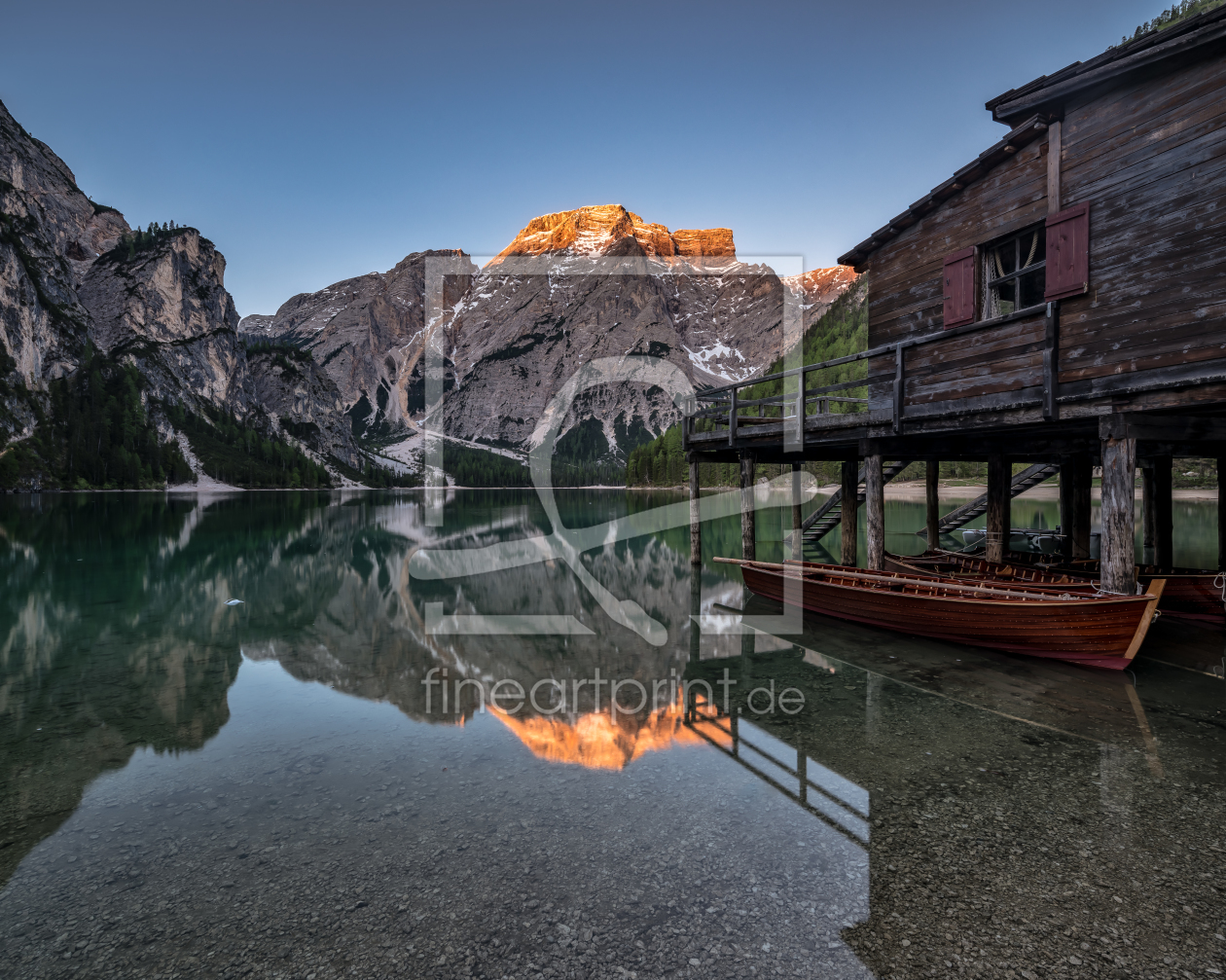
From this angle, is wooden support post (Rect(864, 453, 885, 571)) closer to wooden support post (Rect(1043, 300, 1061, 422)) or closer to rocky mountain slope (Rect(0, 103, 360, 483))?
wooden support post (Rect(1043, 300, 1061, 422))

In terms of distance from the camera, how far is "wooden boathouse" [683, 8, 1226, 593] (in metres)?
10.6

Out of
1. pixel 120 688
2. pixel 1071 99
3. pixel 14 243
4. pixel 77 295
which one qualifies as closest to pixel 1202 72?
pixel 1071 99

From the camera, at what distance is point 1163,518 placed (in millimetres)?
18516

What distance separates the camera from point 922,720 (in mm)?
9148

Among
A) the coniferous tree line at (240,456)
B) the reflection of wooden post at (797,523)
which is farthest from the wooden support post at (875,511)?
the coniferous tree line at (240,456)

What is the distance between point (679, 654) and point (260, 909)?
370 inches

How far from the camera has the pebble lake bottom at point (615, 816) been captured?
458cm

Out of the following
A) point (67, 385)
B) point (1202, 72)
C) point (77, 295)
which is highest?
point (77, 295)

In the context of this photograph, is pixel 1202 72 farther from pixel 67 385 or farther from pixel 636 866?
pixel 67 385

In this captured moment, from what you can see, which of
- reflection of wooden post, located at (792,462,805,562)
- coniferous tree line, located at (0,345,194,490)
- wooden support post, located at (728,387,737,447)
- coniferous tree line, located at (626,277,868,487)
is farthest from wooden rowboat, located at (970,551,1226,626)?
coniferous tree line, located at (0,345,194,490)

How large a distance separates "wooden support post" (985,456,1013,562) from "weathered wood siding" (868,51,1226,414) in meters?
4.86

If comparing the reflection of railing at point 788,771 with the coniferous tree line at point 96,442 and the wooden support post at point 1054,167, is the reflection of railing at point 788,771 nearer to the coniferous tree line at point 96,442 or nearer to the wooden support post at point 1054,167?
the wooden support post at point 1054,167

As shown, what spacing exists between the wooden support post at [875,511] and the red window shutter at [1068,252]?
552 cm

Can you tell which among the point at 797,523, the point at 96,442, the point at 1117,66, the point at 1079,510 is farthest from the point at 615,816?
the point at 96,442
